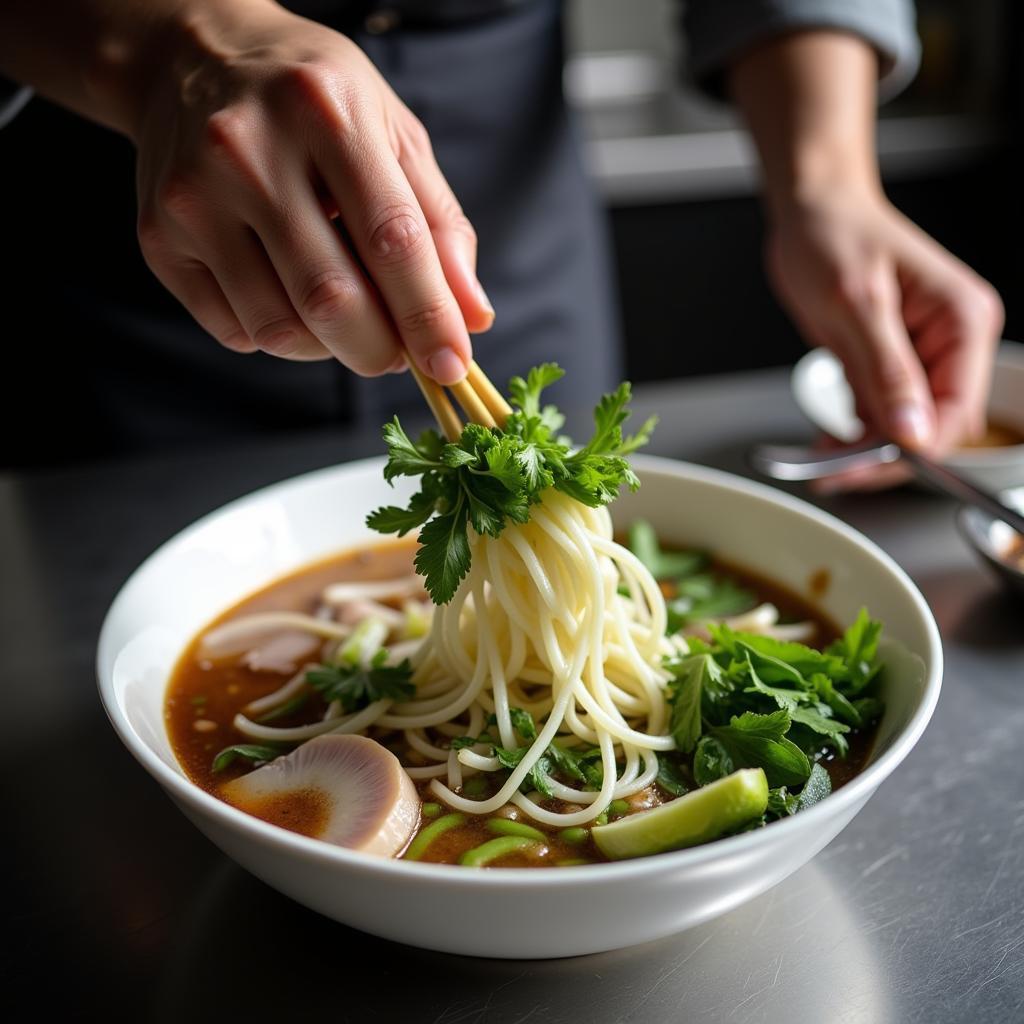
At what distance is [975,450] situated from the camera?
2.68 meters

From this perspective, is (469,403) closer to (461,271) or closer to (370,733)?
(461,271)

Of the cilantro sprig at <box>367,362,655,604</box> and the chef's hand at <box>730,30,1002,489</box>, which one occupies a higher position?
the cilantro sprig at <box>367,362,655,604</box>

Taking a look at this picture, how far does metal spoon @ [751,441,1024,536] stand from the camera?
216cm

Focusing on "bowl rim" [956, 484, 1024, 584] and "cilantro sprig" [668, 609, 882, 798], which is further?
"bowl rim" [956, 484, 1024, 584]

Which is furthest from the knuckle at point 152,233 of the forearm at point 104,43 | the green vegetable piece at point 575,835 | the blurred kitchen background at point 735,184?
the blurred kitchen background at point 735,184

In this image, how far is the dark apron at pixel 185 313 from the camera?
8.83 ft

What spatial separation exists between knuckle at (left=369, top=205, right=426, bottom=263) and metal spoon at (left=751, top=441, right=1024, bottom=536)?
1.25m

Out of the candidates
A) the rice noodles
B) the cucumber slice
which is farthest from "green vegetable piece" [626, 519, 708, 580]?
the cucumber slice

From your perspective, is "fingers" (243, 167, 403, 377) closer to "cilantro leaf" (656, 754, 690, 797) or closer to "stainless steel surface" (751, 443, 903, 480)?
"cilantro leaf" (656, 754, 690, 797)

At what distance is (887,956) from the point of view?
4.62 ft

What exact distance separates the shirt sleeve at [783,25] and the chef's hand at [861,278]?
5 centimetres

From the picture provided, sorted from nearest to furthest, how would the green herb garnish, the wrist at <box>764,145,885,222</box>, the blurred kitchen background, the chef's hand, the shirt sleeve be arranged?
the green herb garnish → the chef's hand → the wrist at <box>764,145,885,222</box> → the shirt sleeve → the blurred kitchen background

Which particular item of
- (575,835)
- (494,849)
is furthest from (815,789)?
(494,849)

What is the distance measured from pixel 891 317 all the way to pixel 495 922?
1.75m
